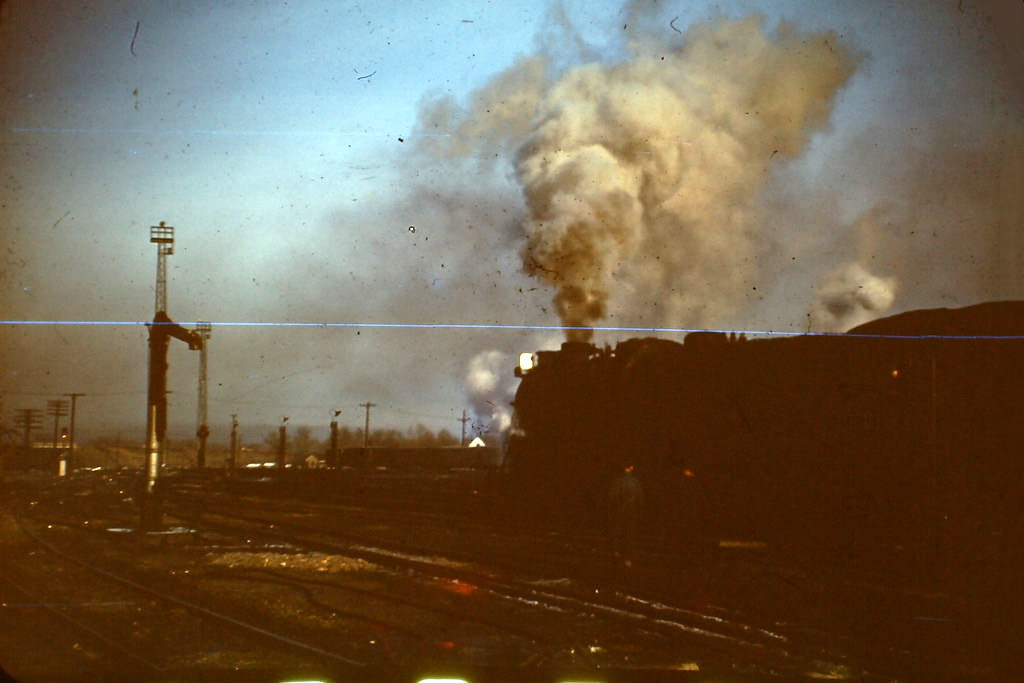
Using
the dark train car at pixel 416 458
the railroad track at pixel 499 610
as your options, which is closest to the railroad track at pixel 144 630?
the railroad track at pixel 499 610

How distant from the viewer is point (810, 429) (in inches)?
513

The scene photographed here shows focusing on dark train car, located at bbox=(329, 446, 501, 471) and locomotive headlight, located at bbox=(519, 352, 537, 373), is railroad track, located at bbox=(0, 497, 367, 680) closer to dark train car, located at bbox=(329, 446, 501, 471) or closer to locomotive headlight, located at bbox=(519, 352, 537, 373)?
locomotive headlight, located at bbox=(519, 352, 537, 373)

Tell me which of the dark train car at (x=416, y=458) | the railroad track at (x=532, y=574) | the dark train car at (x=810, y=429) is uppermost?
the dark train car at (x=810, y=429)

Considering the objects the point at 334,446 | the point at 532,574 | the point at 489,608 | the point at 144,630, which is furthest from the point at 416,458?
the point at 144,630

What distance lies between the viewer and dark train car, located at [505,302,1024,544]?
1133cm

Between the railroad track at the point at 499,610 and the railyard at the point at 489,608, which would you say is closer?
the railyard at the point at 489,608

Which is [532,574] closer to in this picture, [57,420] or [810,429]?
[810,429]

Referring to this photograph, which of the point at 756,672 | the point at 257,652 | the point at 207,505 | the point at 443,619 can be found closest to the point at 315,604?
the point at 443,619

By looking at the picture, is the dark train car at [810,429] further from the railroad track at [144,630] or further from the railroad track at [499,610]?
the railroad track at [144,630]

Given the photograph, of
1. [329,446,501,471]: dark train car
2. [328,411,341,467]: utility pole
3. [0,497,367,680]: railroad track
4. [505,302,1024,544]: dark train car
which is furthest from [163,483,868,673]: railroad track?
[329,446,501,471]: dark train car

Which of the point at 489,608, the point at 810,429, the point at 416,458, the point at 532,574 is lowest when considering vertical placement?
the point at 416,458

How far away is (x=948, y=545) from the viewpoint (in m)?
11.5

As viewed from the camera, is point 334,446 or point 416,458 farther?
point 416,458

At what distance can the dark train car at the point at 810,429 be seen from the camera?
11.3 meters
